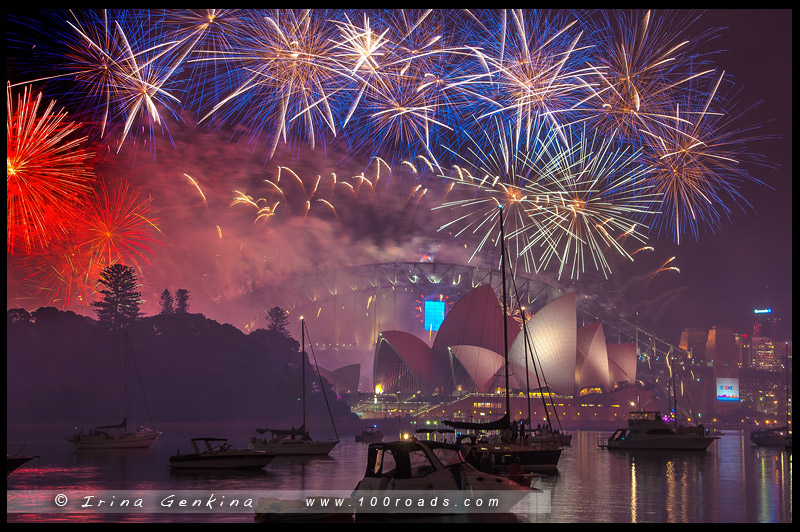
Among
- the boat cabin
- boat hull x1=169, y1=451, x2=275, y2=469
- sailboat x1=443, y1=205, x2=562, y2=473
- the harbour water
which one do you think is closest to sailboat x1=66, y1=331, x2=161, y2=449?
the harbour water

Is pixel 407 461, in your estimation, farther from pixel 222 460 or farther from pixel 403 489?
pixel 222 460

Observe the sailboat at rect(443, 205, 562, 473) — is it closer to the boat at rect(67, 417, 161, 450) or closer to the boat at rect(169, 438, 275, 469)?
the boat at rect(169, 438, 275, 469)

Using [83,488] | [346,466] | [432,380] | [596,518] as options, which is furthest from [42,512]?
[432,380]

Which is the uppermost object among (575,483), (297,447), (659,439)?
(575,483)

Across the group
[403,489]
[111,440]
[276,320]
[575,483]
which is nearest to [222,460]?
[575,483]

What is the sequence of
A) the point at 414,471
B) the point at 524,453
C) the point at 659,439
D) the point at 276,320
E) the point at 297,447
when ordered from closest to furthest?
the point at 414,471 → the point at 524,453 → the point at 297,447 → the point at 659,439 → the point at 276,320

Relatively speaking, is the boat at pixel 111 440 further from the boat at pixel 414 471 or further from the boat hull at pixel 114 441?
the boat at pixel 414 471
